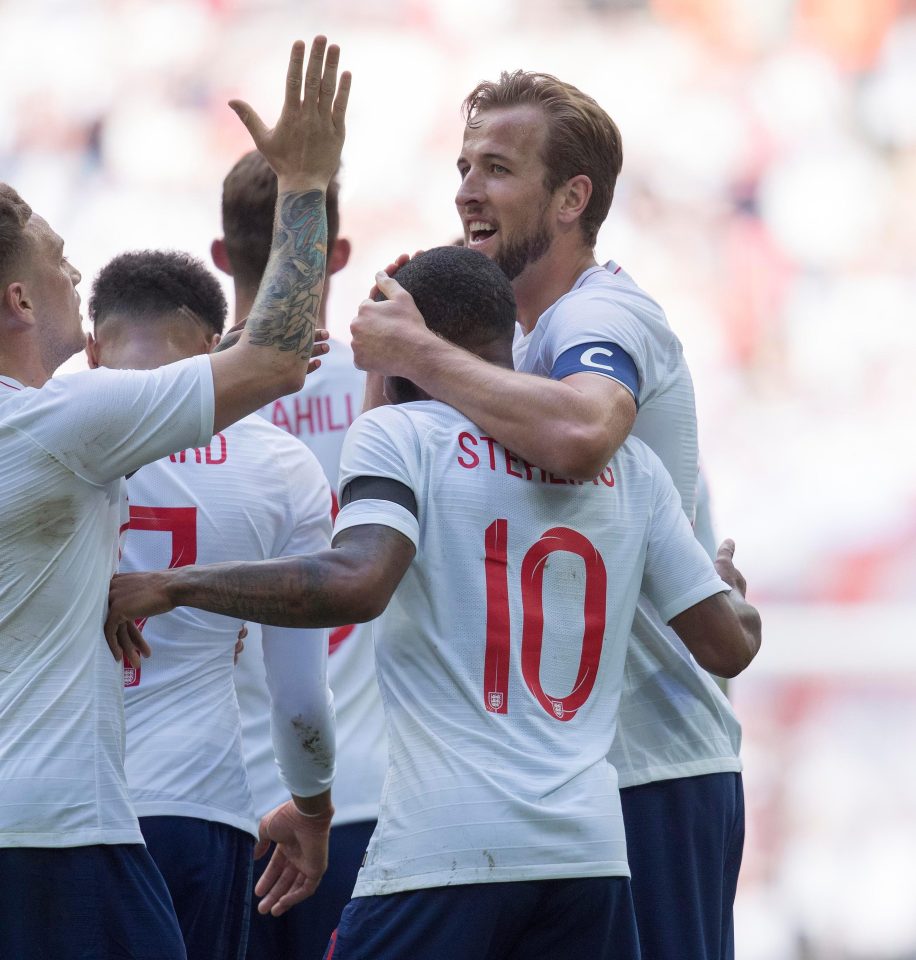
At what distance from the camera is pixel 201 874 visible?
3242mm

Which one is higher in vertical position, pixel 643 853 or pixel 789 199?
pixel 789 199

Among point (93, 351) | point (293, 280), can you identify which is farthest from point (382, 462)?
point (93, 351)

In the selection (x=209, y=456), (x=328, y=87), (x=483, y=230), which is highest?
(x=328, y=87)

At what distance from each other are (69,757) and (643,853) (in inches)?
45.8

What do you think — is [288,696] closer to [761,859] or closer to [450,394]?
[450,394]

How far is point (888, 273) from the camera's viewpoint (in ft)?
35.7

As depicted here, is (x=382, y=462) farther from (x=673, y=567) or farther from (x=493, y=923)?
(x=493, y=923)

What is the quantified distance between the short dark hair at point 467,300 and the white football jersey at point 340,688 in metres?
1.35

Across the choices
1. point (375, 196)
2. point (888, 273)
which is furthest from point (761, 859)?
point (375, 196)

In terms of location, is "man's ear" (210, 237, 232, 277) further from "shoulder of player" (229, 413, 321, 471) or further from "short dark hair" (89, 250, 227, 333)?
"shoulder of player" (229, 413, 321, 471)

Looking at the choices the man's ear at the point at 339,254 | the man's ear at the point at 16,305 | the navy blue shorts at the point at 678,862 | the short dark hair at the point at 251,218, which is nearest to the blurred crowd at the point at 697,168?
the man's ear at the point at 339,254

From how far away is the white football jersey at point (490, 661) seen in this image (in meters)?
2.40

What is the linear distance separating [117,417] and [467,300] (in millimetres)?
674

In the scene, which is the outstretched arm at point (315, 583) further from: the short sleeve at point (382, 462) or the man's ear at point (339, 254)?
the man's ear at point (339, 254)
